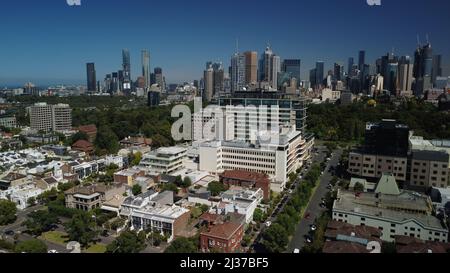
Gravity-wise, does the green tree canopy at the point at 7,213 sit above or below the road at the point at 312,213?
above

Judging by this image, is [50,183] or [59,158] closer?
[50,183]

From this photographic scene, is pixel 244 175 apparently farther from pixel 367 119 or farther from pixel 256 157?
pixel 367 119

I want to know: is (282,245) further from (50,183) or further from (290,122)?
(290,122)

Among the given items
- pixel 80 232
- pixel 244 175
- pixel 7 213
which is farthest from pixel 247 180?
pixel 7 213

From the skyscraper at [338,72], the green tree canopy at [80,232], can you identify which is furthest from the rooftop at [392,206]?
→ the skyscraper at [338,72]

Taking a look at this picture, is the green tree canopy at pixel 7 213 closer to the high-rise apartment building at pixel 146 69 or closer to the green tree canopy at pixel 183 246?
the green tree canopy at pixel 183 246
